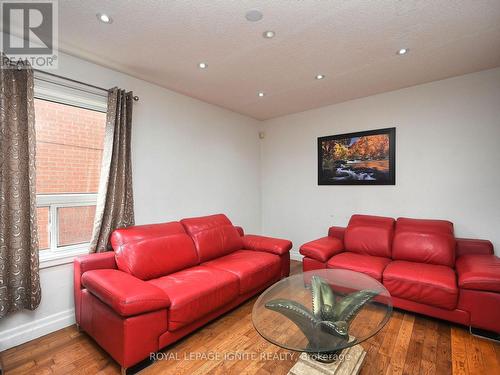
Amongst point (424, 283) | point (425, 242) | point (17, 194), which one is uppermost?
point (17, 194)

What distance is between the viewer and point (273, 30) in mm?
1934

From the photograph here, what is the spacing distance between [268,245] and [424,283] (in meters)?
1.62

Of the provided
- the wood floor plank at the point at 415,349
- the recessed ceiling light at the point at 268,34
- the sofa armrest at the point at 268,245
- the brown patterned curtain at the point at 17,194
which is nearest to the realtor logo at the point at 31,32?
the brown patterned curtain at the point at 17,194

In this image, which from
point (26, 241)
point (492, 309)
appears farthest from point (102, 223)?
point (492, 309)

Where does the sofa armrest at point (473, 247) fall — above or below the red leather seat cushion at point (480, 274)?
above

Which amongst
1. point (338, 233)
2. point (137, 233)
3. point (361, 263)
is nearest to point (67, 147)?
point (137, 233)

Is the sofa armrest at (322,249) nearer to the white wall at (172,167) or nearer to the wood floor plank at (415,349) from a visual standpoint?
the wood floor plank at (415,349)

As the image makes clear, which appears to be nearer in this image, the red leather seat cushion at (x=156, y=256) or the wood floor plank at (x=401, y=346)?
the wood floor plank at (x=401, y=346)

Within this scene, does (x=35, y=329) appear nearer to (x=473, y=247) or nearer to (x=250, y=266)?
(x=250, y=266)

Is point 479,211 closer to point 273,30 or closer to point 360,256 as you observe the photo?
point 360,256

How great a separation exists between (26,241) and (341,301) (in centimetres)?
248

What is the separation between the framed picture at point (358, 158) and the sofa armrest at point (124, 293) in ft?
9.58

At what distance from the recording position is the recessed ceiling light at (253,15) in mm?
1731

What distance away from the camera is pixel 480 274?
2.04m
